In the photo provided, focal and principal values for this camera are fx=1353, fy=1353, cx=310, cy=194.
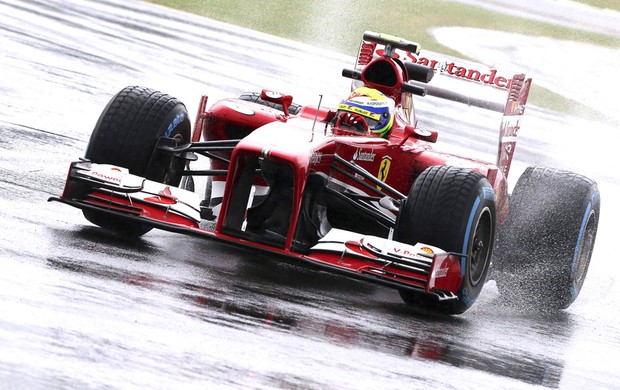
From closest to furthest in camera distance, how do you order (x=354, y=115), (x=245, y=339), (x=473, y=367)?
(x=245, y=339)
(x=473, y=367)
(x=354, y=115)

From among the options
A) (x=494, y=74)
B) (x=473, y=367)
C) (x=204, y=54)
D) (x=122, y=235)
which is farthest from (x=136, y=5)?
(x=473, y=367)

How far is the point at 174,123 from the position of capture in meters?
11.2

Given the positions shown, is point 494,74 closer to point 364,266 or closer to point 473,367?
point 364,266

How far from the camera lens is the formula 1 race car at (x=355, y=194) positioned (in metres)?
9.85

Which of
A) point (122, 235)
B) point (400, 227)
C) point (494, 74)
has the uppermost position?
point (494, 74)

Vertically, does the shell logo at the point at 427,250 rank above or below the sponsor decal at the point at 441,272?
above

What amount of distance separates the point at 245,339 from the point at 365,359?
2.37 feet

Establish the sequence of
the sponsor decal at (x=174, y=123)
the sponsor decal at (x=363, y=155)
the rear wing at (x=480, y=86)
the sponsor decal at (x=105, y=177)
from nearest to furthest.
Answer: the sponsor decal at (x=105, y=177)
the sponsor decal at (x=363, y=155)
the sponsor decal at (x=174, y=123)
the rear wing at (x=480, y=86)

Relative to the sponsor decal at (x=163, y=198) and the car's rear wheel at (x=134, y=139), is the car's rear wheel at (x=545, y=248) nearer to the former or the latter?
the car's rear wheel at (x=134, y=139)

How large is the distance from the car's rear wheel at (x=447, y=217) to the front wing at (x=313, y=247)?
0.44 feet

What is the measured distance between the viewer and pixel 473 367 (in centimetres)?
828

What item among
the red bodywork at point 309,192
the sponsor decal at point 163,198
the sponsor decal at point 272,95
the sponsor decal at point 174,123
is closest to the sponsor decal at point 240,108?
the red bodywork at point 309,192

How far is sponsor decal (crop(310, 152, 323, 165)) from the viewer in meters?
10.1

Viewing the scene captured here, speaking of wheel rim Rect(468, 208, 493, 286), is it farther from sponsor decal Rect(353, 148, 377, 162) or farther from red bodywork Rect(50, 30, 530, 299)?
sponsor decal Rect(353, 148, 377, 162)
